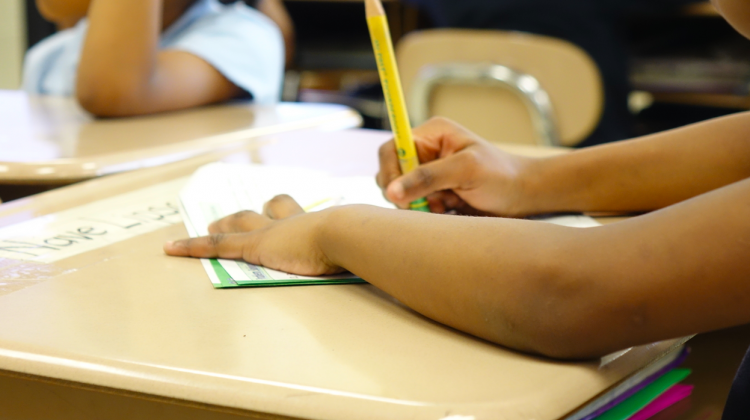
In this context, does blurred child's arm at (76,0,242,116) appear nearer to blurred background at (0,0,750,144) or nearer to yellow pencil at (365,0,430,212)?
yellow pencil at (365,0,430,212)

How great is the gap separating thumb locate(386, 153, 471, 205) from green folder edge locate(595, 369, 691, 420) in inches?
9.2

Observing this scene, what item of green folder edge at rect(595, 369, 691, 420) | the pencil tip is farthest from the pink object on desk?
the pencil tip

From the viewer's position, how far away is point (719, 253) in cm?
33

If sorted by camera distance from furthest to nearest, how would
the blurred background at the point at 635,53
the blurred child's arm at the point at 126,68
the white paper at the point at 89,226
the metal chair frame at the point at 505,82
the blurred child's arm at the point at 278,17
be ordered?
1. the blurred background at the point at 635,53
2. the blurred child's arm at the point at 278,17
3. the metal chair frame at the point at 505,82
4. the blurred child's arm at the point at 126,68
5. the white paper at the point at 89,226

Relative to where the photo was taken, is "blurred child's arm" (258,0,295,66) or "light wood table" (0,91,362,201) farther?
"blurred child's arm" (258,0,295,66)

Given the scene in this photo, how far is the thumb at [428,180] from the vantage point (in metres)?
0.61

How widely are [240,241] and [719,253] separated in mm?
334

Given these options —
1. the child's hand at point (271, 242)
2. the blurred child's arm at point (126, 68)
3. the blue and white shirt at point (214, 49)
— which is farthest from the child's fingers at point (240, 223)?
the blue and white shirt at point (214, 49)

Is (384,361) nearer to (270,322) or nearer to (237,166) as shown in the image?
(270,322)

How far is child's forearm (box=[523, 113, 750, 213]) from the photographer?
609 millimetres

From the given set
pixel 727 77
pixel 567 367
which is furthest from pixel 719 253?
pixel 727 77

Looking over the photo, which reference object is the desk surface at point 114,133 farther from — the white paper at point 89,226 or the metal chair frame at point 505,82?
the metal chair frame at point 505,82

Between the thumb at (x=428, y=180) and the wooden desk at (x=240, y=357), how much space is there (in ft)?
0.50

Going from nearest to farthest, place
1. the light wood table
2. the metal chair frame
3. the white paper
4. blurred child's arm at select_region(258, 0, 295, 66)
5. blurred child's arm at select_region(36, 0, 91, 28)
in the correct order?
1. the white paper
2. the light wood table
3. blurred child's arm at select_region(36, 0, 91, 28)
4. the metal chair frame
5. blurred child's arm at select_region(258, 0, 295, 66)
